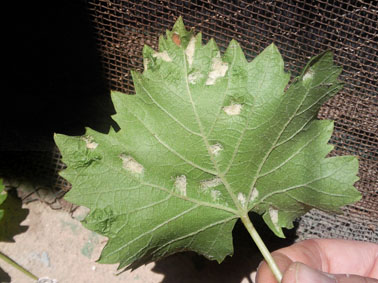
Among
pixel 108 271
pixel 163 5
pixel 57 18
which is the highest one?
pixel 163 5

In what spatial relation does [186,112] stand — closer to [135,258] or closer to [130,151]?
[130,151]

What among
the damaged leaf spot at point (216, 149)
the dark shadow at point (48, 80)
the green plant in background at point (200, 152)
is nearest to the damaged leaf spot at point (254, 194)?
the green plant in background at point (200, 152)

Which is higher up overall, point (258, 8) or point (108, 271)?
point (258, 8)

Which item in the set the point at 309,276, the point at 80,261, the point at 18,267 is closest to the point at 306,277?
the point at 309,276

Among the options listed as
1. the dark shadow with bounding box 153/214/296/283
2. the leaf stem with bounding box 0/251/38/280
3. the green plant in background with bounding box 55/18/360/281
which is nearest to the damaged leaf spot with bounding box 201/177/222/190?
the green plant in background with bounding box 55/18/360/281

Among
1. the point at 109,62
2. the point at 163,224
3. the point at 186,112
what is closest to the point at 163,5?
the point at 109,62

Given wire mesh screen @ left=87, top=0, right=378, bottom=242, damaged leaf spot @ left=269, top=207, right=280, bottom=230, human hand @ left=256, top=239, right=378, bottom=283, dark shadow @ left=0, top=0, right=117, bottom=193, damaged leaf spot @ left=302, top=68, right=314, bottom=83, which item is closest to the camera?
damaged leaf spot @ left=302, top=68, right=314, bottom=83

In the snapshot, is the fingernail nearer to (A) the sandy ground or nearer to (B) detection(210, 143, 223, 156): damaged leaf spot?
(B) detection(210, 143, 223, 156): damaged leaf spot

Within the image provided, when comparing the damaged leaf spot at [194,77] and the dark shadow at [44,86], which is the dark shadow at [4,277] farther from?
the damaged leaf spot at [194,77]
